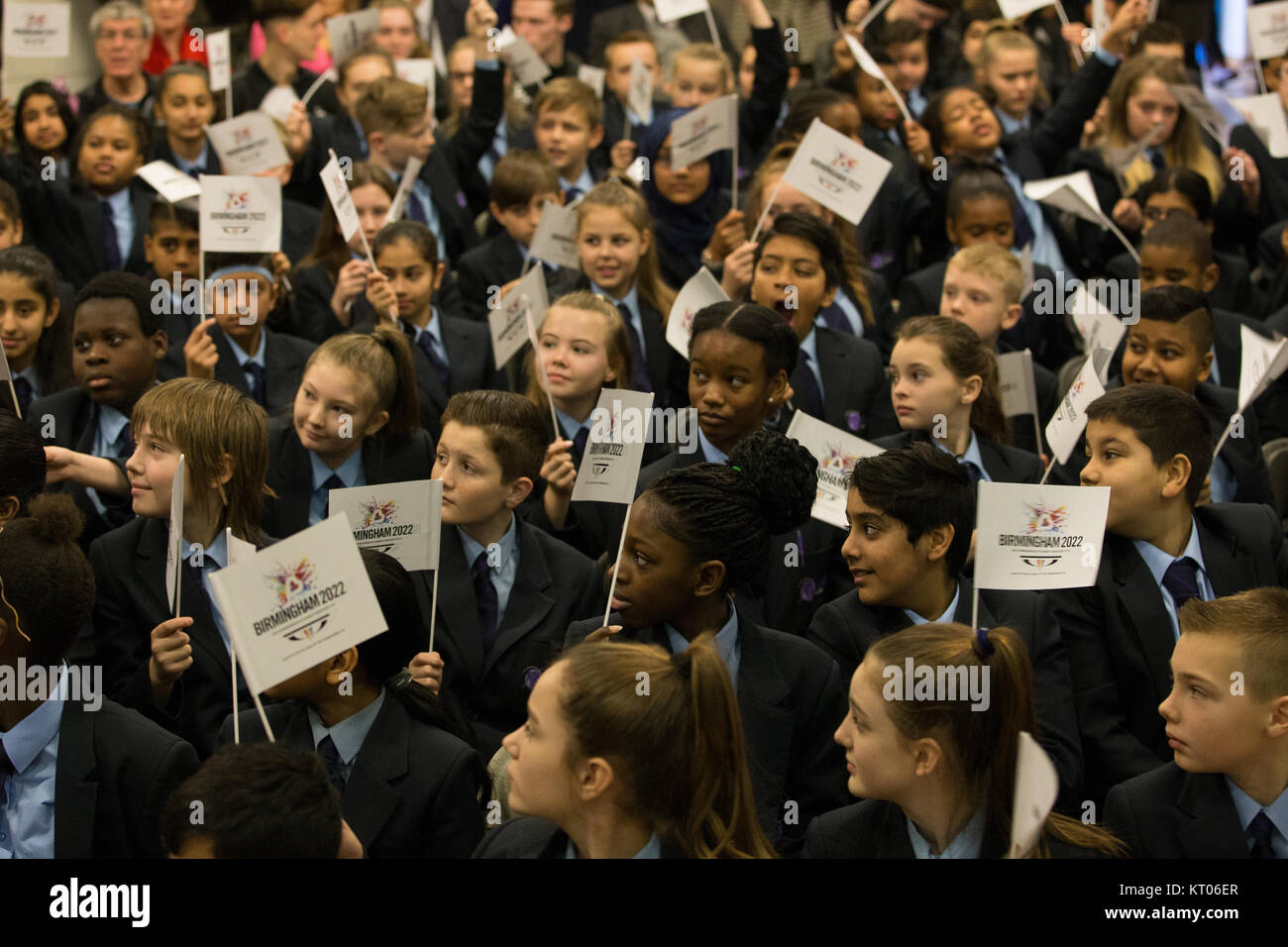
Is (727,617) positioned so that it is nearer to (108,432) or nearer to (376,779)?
(376,779)

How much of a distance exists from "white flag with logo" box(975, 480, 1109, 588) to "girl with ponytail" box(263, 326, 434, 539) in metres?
2.00

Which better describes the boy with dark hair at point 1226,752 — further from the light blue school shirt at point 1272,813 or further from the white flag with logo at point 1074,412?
the white flag with logo at point 1074,412

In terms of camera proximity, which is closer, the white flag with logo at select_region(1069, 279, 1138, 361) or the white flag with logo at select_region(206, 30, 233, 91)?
the white flag with logo at select_region(1069, 279, 1138, 361)

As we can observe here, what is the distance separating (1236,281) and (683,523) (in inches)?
171

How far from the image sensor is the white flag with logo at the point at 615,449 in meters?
3.98

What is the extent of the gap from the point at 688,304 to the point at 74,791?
2845mm

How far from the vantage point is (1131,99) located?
7.93m

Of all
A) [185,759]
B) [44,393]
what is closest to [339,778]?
[185,759]

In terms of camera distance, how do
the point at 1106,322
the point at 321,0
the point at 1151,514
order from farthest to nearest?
the point at 321,0, the point at 1106,322, the point at 1151,514

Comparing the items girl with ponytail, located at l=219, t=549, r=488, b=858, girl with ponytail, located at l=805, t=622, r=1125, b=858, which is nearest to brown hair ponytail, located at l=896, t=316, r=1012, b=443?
girl with ponytail, located at l=805, t=622, r=1125, b=858

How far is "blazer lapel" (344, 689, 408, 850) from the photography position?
3.20 meters

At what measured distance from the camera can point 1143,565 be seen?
4.14 meters

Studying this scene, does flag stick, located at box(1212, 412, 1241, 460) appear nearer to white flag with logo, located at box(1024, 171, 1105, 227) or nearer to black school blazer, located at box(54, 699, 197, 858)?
white flag with logo, located at box(1024, 171, 1105, 227)

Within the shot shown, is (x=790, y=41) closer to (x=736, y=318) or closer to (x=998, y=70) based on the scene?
(x=998, y=70)
